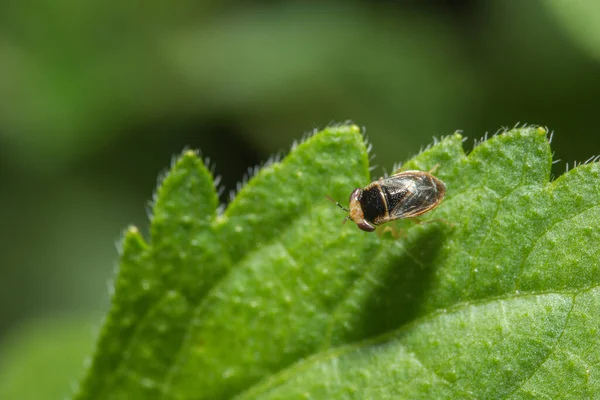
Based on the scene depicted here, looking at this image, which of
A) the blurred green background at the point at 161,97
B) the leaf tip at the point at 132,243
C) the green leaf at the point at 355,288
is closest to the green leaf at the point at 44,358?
the blurred green background at the point at 161,97

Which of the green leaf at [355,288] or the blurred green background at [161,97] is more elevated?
the blurred green background at [161,97]

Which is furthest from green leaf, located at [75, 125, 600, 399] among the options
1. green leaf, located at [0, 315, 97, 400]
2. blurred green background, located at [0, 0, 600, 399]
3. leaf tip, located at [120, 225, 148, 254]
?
blurred green background, located at [0, 0, 600, 399]

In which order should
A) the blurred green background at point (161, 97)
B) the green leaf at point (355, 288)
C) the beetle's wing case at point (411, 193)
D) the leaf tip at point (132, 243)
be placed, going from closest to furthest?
1. the green leaf at point (355, 288)
2. the beetle's wing case at point (411, 193)
3. the leaf tip at point (132, 243)
4. the blurred green background at point (161, 97)

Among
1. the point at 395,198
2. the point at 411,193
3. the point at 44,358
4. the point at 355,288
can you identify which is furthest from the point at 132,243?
the point at 44,358

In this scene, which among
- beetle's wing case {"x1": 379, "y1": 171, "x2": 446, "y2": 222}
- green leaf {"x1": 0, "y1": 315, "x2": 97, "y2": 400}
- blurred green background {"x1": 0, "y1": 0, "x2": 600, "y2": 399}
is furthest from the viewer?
blurred green background {"x1": 0, "y1": 0, "x2": 600, "y2": 399}

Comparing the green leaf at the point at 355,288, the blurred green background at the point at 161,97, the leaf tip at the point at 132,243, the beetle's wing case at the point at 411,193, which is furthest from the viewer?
the blurred green background at the point at 161,97

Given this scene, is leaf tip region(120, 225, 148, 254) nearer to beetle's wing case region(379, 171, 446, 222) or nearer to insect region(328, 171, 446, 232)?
insect region(328, 171, 446, 232)

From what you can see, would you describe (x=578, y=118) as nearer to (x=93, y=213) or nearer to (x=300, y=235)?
(x=300, y=235)

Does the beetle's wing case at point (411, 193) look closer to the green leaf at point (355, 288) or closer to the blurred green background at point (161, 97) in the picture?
the green leaf at point (355, 288)
